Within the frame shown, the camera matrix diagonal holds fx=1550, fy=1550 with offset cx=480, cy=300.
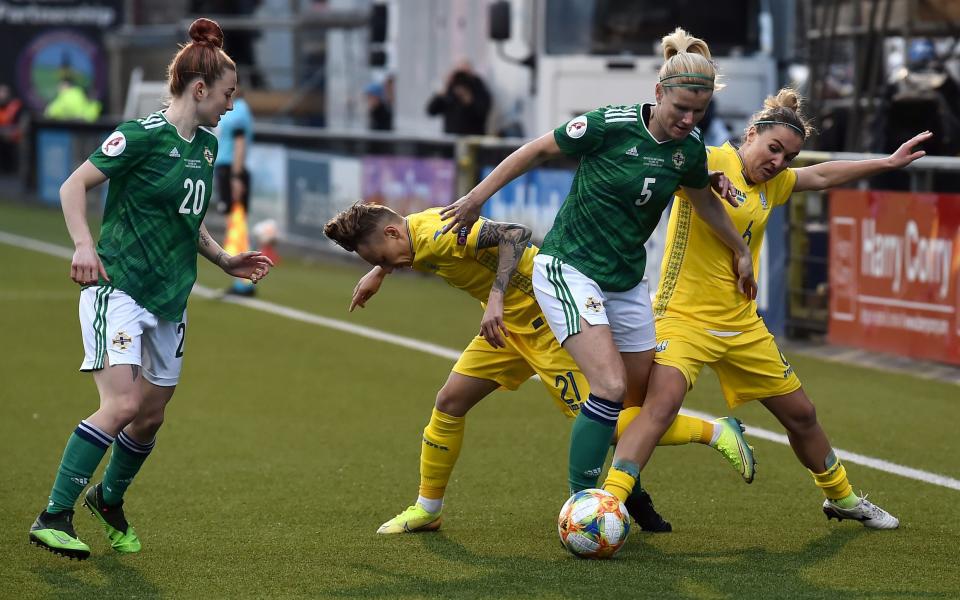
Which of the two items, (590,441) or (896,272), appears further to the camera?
(896,272)

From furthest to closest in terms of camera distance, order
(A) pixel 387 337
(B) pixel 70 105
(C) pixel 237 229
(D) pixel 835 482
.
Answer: (B) pixel 70 105
(C) pixel 237 229
(A) pixel 387 337
(D) pixel 835 482

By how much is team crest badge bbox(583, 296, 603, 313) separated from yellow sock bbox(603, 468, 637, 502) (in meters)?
0.59

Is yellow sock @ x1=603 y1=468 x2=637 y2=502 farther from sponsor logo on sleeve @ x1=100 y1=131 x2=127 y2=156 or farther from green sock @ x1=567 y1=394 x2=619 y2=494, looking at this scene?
sponsor logo on sleeve @ x1=100 y1=131 x2=127 y2=156

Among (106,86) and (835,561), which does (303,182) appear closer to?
(835,561)

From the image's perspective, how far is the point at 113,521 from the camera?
5.83 meters

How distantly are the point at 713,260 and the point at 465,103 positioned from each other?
11732mm

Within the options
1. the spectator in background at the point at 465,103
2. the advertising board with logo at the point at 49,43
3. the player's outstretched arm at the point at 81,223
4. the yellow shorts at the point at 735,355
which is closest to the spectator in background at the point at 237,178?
the spectator in background at the point at 465,103

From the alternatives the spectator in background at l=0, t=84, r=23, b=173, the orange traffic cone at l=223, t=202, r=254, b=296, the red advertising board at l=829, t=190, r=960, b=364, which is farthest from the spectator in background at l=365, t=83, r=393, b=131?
the red advertising board at l=829, t=190, r=960, b=364

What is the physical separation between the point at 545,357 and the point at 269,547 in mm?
1268

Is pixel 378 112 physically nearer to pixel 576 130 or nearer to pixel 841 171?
pixel 841 171

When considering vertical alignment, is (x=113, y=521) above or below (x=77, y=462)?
below

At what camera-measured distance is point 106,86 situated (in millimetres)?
33719

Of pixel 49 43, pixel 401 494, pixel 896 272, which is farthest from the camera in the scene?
pixel 49 43

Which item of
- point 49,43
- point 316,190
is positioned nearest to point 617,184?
point 316,190
